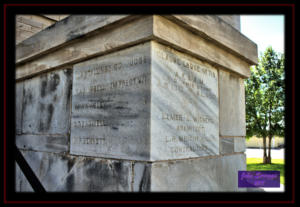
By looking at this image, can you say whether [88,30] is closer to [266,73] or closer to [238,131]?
[238,131]

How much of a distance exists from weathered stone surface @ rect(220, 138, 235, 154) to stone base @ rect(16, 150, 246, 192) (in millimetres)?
71

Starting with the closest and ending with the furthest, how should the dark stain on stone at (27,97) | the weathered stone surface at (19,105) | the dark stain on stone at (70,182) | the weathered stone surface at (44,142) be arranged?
the dark stain on stone at (70,182) < the weathered stone surface at (44,142) < the dark stain on stone at (27,97) < the weathered stone surface at (19,105)

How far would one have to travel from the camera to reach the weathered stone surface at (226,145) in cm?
301

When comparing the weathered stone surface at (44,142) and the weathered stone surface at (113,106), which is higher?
the weathered stone surface at (113,106)

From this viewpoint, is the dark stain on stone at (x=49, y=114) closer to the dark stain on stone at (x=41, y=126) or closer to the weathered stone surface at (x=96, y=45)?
the dark stain on stone at (x=41, y=126)

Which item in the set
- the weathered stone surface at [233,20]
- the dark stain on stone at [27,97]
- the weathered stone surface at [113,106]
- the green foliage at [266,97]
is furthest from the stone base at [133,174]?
the green foliage at [266,97]

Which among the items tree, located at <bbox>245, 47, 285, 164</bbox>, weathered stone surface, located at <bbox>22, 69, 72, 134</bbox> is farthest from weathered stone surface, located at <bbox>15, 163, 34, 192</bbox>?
tree, located at <bbox>245, 47, 285, 164</bbox>

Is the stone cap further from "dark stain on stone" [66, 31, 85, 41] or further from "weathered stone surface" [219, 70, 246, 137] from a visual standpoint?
"weathered stone surface" [219, 70, 246, 137]

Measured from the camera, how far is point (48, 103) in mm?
3246

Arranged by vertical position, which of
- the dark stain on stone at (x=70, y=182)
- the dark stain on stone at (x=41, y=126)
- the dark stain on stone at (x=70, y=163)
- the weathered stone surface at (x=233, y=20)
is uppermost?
the weathered stone surface at (x=233, y=20)

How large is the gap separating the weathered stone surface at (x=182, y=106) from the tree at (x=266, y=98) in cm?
1210

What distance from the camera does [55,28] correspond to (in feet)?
9.96

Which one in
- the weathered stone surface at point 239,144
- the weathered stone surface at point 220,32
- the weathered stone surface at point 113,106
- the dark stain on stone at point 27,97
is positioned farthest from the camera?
the dark stain on stone at point 27,97
